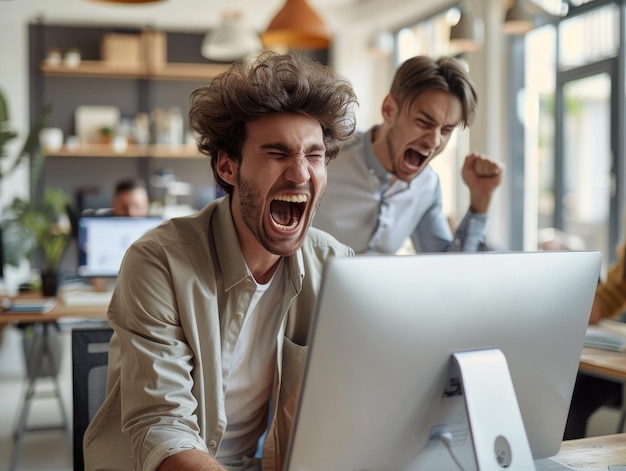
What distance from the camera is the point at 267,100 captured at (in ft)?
4.50

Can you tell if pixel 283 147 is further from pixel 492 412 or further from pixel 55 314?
pixel 55 314

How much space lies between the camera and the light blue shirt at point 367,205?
2.34 metres

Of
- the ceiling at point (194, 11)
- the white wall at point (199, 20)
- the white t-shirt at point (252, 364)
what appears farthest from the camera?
the ceiling at point (194, 11)

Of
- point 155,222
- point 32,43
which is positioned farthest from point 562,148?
point 32,43

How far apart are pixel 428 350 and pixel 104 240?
11.2 feet

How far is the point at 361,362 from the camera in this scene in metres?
0.96

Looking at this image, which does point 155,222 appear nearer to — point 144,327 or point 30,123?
point 144,327

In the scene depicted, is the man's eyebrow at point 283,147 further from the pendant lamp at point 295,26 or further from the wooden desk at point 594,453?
the pendant lamp at point 295,26

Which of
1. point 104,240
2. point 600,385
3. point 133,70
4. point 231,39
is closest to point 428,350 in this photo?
point 600,385

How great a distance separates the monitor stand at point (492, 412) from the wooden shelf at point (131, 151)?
736 centimetres

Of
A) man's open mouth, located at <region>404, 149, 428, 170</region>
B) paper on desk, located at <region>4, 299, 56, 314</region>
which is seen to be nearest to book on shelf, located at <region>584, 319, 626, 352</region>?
man's open mouth, located at <region>404, 149, 428, 170</region>

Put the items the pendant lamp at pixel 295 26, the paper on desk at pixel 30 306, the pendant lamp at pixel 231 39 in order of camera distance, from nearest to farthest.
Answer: the paper on desk at pixel 30 306 < the pendant lamp at pixel 295 26 < the pendant lamp at pixel 231 39

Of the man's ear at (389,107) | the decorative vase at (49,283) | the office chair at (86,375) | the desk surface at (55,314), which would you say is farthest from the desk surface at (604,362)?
the decorative vase at (49,283)

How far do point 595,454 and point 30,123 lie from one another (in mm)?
7898
